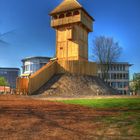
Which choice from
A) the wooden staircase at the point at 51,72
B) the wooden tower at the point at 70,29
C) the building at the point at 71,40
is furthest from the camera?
the wooden tower at the point at 70,29

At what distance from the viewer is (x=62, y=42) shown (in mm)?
42562

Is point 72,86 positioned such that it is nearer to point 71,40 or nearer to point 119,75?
point 71,40

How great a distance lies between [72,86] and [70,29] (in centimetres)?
1058

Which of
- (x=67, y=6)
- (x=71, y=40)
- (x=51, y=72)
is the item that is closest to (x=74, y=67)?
(x=51, y=72)

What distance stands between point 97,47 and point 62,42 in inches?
579

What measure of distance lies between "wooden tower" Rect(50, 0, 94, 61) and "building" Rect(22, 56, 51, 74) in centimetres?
6709

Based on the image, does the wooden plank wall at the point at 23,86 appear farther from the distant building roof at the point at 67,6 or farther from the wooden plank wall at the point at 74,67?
the distant building roof at the point at 67,6

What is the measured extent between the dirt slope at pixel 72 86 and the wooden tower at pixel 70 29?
14.9ft

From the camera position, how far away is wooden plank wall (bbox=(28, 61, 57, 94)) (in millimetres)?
33469

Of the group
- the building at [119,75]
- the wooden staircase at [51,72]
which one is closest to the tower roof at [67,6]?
the wooden staircase at [51,72]

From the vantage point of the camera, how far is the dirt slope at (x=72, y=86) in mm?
34000

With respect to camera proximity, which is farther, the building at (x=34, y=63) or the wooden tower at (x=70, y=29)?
the building at (x=34, y=63)

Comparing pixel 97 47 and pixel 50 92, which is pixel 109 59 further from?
pixel 50 92

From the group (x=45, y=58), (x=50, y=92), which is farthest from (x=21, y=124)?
(x=45, y=58)
